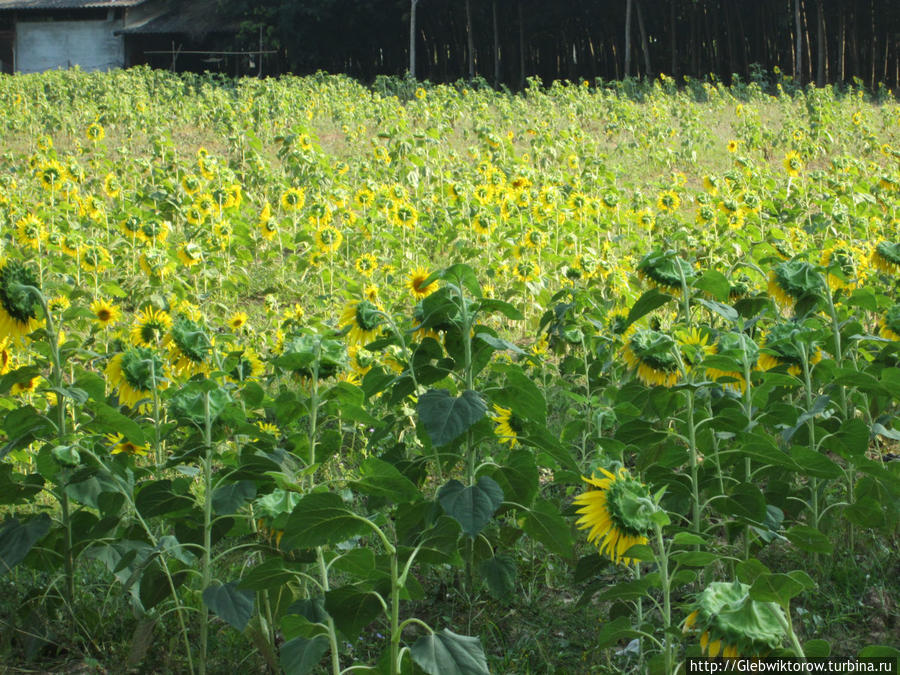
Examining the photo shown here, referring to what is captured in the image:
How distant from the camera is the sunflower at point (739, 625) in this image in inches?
44.3

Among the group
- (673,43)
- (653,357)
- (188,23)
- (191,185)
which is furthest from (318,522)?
(188,23)

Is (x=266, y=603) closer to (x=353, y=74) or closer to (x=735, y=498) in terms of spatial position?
(x=735, y=498)

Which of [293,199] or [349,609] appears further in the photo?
[293,199]

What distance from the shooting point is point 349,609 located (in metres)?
1.62

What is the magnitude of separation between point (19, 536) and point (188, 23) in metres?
26.1

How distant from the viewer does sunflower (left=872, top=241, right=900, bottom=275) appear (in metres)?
2.51

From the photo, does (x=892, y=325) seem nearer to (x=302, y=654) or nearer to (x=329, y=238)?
(x=302, y=654)

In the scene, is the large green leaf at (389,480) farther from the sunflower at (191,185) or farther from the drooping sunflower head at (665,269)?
the sunflower at (191,185)

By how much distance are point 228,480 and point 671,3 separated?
774 inches

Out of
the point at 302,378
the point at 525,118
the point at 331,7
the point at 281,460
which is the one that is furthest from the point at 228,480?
the point at 331,7

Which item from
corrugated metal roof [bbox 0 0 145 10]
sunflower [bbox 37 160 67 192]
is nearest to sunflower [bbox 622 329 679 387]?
sunflower [bbox 37 160 67 192]

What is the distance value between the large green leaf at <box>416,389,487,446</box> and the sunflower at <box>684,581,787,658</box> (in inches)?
24.8

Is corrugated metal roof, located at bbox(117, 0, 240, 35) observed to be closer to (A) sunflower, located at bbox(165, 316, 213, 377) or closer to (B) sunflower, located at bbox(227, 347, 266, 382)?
(B) sunflower, located at bbox(227, 347, 266, 382)

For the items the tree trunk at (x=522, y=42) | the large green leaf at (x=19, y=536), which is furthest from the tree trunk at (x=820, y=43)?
the large green leaf at (x=19, y=536)
